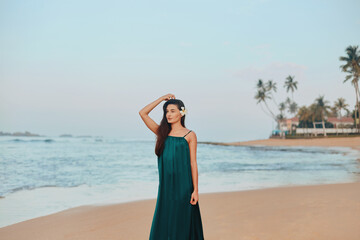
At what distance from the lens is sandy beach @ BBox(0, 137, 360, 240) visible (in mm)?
4168

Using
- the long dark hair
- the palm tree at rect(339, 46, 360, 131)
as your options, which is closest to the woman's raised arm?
the long dark hair

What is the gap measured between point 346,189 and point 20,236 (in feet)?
20.2

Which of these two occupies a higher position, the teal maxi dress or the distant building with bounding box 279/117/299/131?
the distant building with bounding box 279/117/299/131

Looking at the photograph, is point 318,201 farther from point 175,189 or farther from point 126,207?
point 175,189

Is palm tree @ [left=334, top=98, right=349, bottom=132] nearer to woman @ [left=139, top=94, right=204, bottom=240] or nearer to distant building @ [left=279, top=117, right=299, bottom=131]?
distant building @ [left=279, top=117, right=299, bottom=131]

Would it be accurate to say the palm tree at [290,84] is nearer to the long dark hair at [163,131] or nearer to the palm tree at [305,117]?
the palm tree at [305,117]

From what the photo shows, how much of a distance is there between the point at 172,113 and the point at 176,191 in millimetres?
609

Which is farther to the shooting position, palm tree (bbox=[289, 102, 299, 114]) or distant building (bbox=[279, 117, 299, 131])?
palm tree (bbox=[289, 102, 299, 114])

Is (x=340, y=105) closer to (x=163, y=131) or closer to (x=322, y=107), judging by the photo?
(x=322, y=107)

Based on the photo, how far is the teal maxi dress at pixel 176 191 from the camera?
8.57ft

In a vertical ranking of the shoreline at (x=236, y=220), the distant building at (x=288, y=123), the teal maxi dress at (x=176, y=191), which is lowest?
the shoreline at (x=236, y=220)

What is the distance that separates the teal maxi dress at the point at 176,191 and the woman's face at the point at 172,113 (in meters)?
0.15

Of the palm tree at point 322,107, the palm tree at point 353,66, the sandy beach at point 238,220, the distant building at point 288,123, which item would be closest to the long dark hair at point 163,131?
the sandy beach at point 238,220

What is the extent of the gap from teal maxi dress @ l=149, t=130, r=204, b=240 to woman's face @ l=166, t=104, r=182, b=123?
146mm
